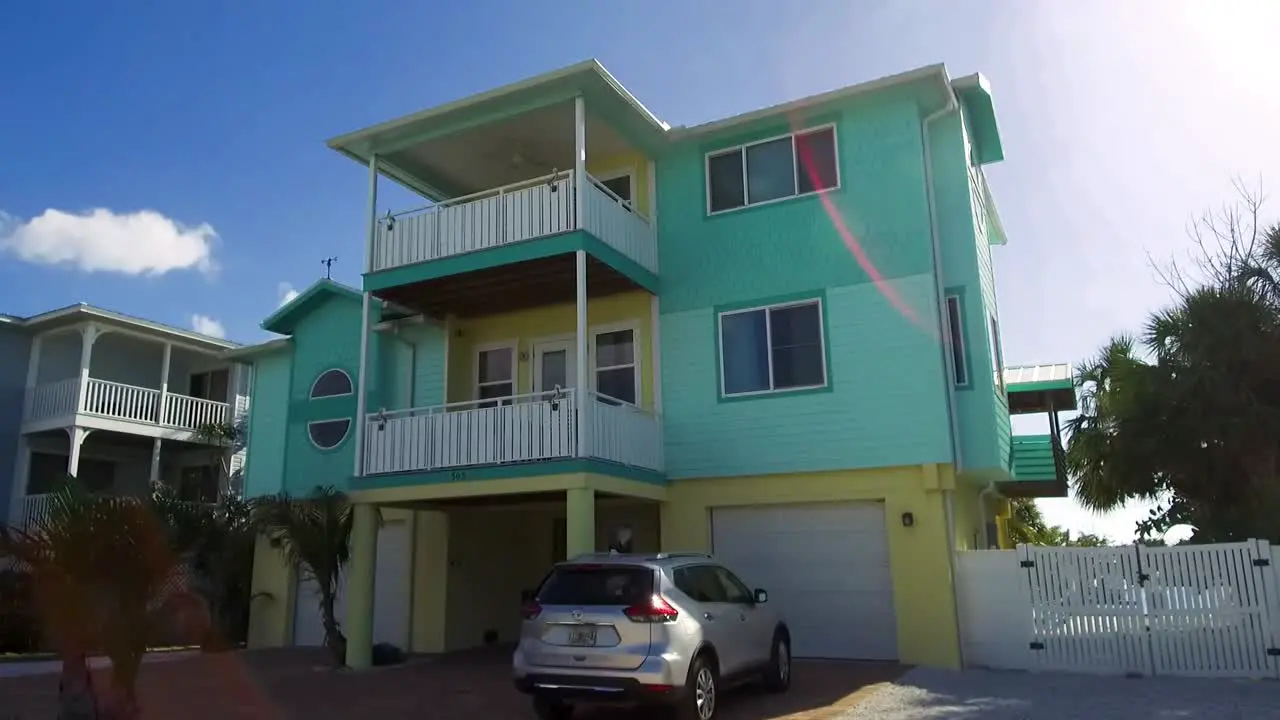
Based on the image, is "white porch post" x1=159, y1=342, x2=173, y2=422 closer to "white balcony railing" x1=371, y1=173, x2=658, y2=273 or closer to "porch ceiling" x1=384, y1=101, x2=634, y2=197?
"porch ceiling" x1=384, y1=101, x2=634, y2=197

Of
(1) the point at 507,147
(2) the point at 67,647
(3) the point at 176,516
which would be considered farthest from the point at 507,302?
(2) the point at 67,647

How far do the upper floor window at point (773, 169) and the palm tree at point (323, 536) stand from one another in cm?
797

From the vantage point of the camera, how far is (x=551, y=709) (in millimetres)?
9633

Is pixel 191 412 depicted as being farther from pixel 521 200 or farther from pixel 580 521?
pixel 580 521

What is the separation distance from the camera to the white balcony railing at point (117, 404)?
2522cm

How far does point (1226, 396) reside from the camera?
14.1 m

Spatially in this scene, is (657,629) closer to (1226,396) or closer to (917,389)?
(917,389)

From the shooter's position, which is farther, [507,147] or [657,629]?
[507,147]

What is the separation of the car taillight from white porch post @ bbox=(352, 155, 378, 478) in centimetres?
762

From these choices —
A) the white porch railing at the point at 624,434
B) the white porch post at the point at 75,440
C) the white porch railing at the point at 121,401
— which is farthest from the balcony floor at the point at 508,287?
the white porch railing at the point at 121,401

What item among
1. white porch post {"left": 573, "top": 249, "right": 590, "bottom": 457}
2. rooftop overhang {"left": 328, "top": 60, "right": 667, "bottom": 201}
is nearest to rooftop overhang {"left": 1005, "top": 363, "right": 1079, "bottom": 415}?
rooftop overhang {"left": 328, "top": 60, "right": 667, "bottom": 201}

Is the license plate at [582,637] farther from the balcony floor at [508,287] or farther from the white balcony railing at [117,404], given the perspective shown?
the white balcony railing at [117,404]

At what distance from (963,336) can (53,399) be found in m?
23.2

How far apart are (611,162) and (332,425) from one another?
7.49 metres
